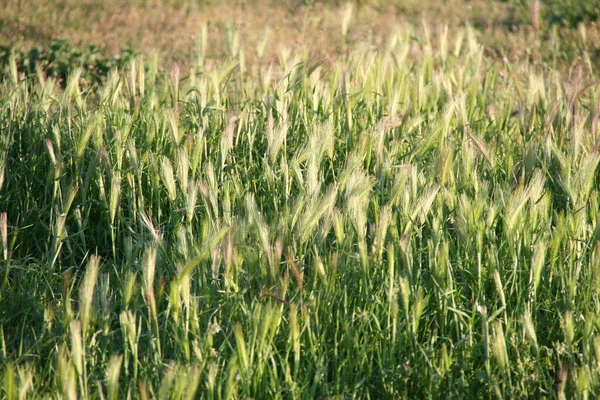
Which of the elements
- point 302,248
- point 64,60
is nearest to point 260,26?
point 64,60

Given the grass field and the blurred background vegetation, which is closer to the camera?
the grass field

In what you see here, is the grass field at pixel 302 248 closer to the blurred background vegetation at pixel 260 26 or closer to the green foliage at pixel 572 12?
the blurred background vegetation at pixel 260 26

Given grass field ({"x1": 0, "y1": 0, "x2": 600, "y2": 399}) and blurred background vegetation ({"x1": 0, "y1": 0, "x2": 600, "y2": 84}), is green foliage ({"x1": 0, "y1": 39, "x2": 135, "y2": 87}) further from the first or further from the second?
A: grass field ({"x1": 0, "y1": 0, "x2": 600, "y2": 399})

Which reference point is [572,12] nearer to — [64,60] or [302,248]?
[64,60]

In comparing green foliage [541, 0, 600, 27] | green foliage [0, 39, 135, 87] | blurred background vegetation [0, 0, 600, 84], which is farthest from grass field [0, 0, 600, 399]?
green foliage [541, 0, 600, 27]

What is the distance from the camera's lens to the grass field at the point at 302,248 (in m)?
1.76

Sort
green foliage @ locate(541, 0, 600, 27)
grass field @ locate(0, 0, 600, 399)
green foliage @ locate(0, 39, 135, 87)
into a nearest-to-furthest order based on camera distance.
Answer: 1. grass field @ locate(0, 0, 600, 399)
2. green foliage @ locate(0, 39, 135, 87)
3. green foliage @ locate(541, 0, 600, 27)

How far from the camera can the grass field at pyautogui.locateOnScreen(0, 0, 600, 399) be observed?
1764 mm

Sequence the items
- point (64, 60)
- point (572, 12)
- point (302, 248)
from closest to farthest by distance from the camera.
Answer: point (302, 248) < point (64, 60) < point (572, 12)

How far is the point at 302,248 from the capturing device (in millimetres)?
2199

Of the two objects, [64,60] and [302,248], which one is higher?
[64,60]

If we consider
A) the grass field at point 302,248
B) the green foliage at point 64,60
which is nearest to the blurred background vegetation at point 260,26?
the green foliage at point 64,60

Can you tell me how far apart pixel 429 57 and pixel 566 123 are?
1055 mm

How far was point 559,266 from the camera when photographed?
2.03 meters
